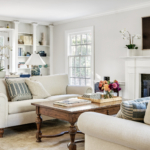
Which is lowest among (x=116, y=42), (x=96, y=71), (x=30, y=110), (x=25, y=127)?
(x=25, y=127)

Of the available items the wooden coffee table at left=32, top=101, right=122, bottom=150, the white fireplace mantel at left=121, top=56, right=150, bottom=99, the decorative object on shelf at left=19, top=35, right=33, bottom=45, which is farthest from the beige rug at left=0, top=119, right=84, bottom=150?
the decorative object on shelf at left=19, top=35, right=33, bottom=45

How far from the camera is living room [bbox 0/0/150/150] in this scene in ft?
7.20

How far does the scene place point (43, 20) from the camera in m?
7.79

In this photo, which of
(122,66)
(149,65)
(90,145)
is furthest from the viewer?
(122,66)

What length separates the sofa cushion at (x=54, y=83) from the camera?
500cm

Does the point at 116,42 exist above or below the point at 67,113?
above

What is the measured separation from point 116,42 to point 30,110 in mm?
3120

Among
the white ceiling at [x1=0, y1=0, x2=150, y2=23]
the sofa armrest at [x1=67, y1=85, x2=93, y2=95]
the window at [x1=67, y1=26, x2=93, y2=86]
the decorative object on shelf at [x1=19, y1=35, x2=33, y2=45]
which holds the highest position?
the white ceiling at [x1=0, y1=0, x2=150, y2=23]

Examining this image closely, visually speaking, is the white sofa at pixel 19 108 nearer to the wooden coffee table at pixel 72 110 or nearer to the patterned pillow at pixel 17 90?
the patterned pillow at pixel 17 90

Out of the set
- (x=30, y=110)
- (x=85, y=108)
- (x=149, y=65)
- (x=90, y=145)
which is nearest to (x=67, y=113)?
A: (x=85, y=108)

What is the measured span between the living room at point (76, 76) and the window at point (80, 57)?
0.09 ft

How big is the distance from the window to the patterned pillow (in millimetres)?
2863

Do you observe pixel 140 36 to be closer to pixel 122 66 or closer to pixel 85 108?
pixel 122 66

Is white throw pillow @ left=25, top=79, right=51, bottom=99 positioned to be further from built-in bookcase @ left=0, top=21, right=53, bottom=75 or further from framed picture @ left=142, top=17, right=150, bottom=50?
built-in bookcase @ left=0, top=21, right=53, bottom=75
